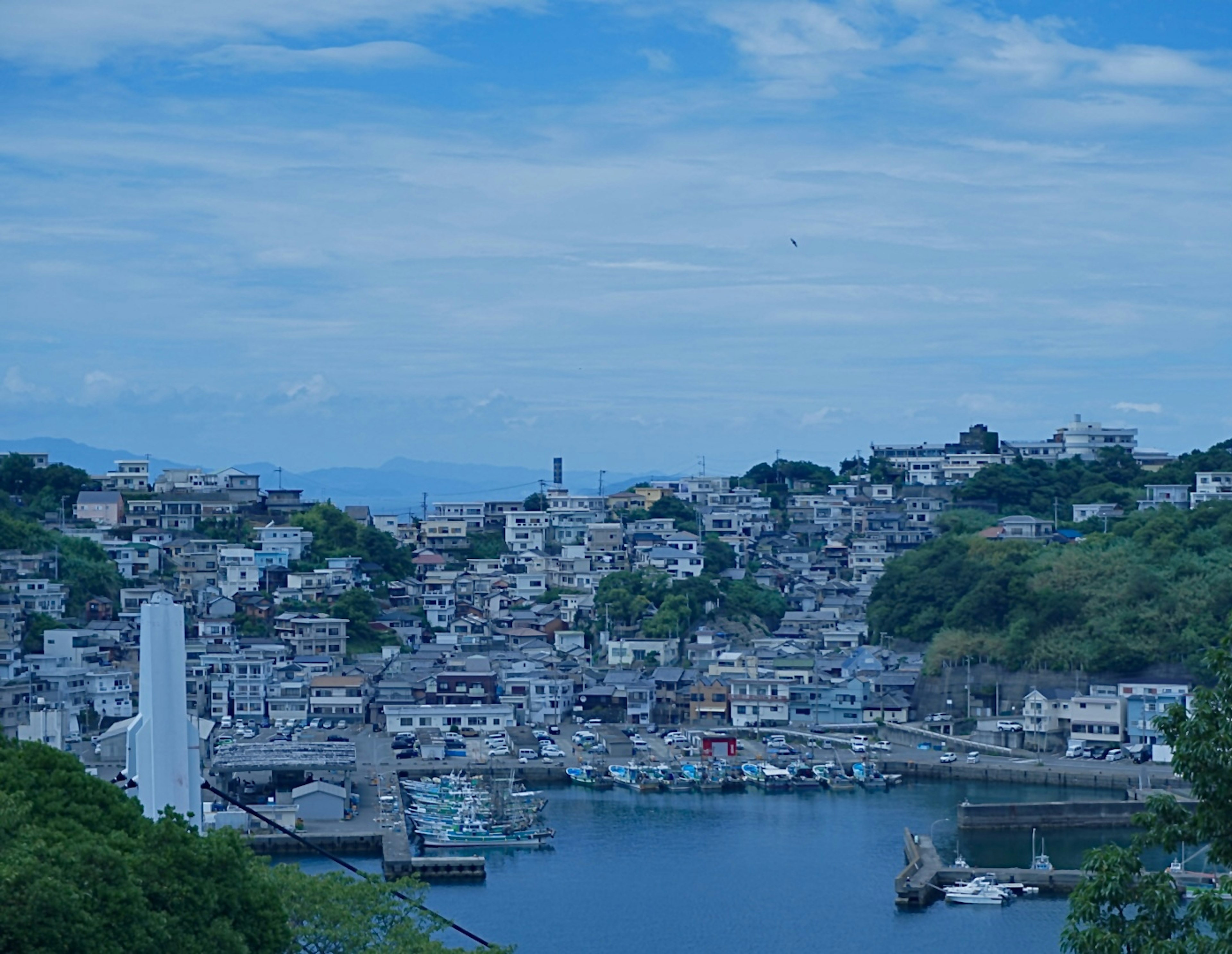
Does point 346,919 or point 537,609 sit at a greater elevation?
point 537,609

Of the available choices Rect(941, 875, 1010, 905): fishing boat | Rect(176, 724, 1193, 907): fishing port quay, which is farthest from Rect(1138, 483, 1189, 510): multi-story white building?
Rect(941, 875, 1010, 905): fishing boat

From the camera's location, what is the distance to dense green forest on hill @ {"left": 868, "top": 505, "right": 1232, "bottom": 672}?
49.5 ft

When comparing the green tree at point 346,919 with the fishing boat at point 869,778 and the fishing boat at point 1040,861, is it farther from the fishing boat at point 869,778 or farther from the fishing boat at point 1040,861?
the fishing boat at point 869,778

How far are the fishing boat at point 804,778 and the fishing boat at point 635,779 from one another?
0.99m

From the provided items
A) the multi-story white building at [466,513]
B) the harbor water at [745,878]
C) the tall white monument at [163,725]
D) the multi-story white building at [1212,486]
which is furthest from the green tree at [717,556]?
the tall white monument at [163,725]

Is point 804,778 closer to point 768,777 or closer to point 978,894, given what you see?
point 768,777

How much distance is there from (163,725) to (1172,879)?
101 inches

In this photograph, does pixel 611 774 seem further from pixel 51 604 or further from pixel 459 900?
pixel 51 604

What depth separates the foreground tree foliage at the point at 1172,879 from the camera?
10.6 feet

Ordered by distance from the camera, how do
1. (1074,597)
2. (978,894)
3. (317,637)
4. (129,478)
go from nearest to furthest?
(978,894)
(1074,597)
(317,637)
(129,478)

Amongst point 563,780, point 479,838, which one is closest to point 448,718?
point 563,780

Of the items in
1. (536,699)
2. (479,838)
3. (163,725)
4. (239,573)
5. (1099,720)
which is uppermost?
(239,573)

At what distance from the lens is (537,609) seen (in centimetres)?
1966

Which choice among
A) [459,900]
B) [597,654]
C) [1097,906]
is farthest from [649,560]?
[1097,906]
